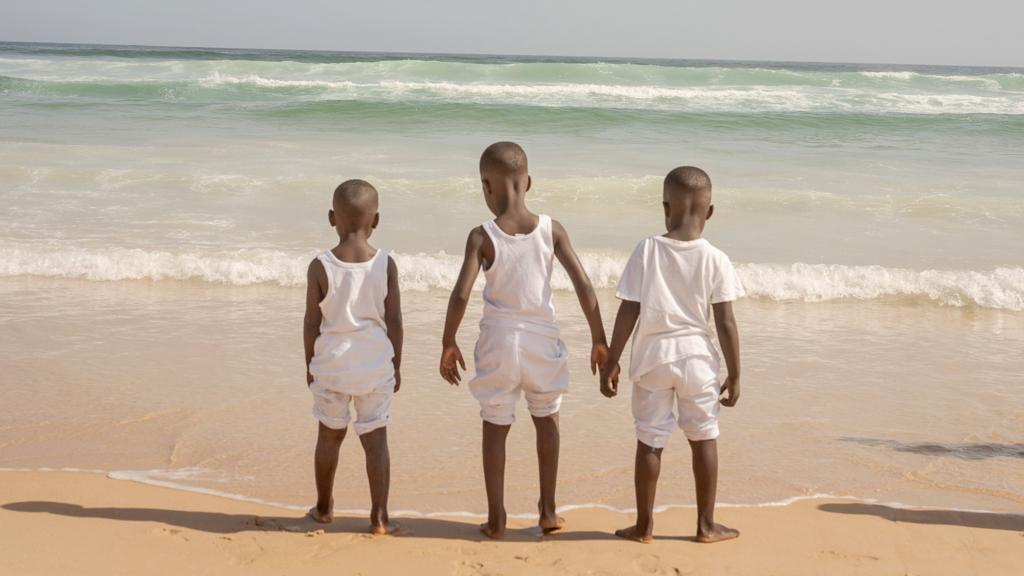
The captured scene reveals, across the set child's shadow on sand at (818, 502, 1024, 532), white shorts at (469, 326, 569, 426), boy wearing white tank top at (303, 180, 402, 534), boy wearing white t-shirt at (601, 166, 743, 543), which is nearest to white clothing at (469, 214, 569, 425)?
white shorts at (469, 326, 569, 426)

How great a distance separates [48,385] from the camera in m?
5.49

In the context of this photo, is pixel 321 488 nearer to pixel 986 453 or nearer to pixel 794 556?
pixel 794 556

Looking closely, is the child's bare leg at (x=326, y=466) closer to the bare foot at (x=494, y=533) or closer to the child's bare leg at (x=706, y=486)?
the bare foot at (x=494, y=533)

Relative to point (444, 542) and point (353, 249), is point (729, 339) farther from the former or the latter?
point (353, 249)

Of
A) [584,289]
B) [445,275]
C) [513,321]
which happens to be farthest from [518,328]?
[445,275]

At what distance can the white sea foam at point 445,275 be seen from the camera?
26.8ft

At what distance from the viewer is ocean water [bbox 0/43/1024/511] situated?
464 cm

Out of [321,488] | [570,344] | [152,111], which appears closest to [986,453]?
[570,344]

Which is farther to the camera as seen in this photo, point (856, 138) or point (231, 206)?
point (856, 138)

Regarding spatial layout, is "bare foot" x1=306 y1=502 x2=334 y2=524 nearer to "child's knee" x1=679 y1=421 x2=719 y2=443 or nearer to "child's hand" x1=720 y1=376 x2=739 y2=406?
"child's knee" x1=679 y1=421 x2=719 y2=443

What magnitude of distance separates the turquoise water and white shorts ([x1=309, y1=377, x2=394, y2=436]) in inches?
177

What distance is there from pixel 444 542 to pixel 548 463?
1.53 feet

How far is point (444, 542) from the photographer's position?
3.63 meters

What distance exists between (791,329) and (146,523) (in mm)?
4798
